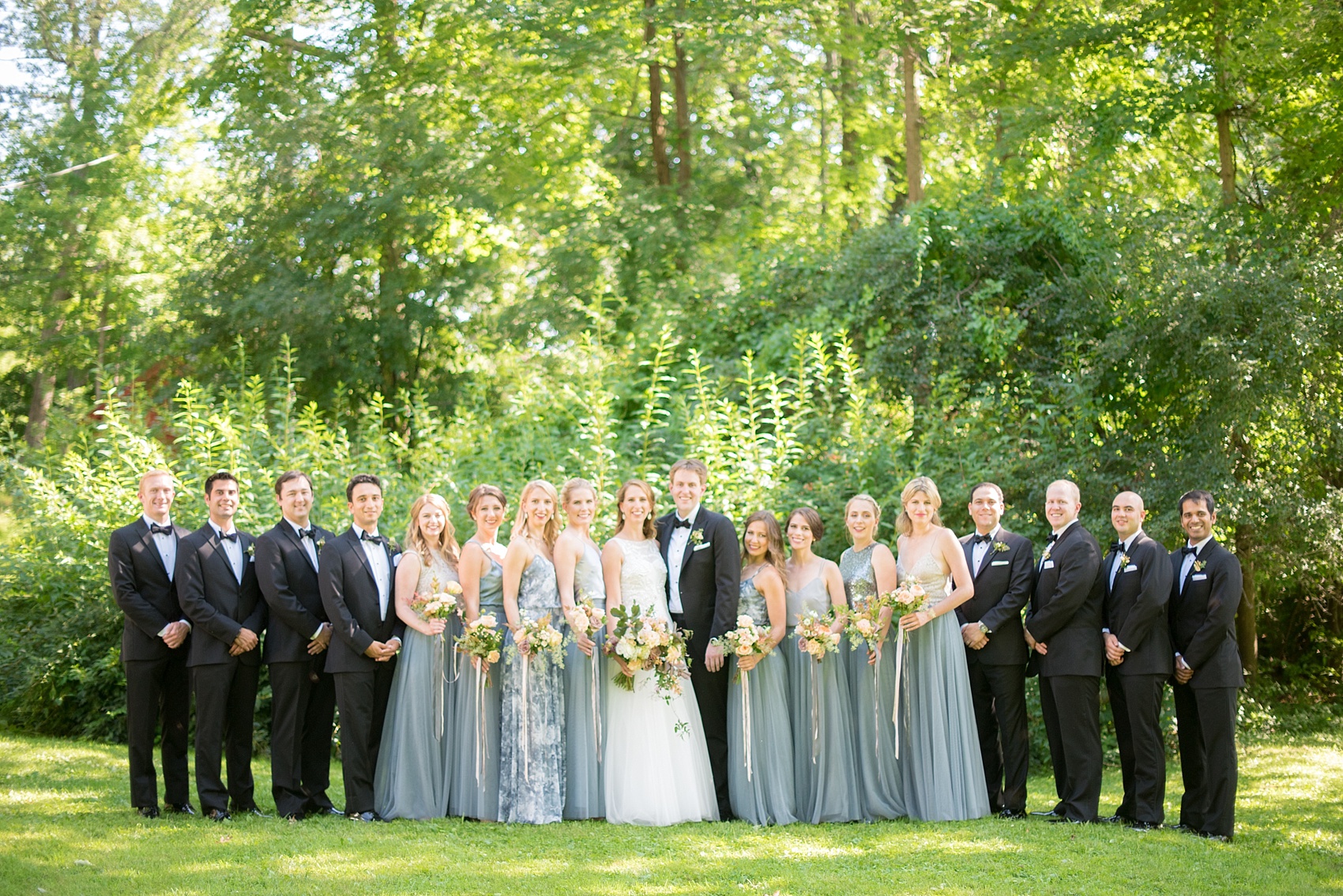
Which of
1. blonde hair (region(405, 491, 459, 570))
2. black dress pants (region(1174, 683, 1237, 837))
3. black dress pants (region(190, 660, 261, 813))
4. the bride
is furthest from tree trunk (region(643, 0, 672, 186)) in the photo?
black dress pants (region(1174, 683, 1237, 837))

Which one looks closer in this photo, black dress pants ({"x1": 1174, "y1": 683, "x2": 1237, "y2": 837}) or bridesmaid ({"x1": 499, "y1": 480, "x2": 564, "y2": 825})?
black dress pants ({"x1": 1174, "y1": 683, "x2": 1237, "y2": 837})

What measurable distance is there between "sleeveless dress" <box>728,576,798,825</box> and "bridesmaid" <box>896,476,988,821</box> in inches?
27.6

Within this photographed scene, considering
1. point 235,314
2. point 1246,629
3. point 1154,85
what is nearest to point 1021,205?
point 1154,85

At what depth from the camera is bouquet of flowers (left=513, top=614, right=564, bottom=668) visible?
6918mm

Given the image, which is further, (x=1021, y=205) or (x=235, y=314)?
(x=235, y=314)

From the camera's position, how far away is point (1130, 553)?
7195 millimetres

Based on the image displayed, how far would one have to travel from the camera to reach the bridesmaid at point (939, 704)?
7156mm

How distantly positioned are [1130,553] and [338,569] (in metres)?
4.55

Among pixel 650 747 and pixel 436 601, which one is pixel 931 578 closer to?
pixel 650 747

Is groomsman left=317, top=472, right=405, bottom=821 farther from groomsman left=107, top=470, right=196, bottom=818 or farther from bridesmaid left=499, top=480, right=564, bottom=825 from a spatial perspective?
groomsman left=107, top=470, right=196, bottom=818

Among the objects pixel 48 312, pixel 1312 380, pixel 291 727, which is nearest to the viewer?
pixel 291 727

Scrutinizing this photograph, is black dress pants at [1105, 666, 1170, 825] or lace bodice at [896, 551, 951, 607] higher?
lace bodice at [896, 551, 951, 607]

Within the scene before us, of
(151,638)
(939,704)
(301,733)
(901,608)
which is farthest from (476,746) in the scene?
(939,704)

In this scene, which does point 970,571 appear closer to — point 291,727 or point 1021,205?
point 291,727
